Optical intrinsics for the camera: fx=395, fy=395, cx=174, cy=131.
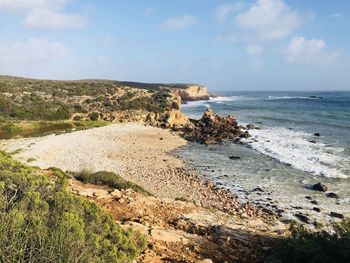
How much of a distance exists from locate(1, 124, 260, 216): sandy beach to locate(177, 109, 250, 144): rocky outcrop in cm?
236

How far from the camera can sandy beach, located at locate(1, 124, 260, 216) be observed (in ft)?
70.3

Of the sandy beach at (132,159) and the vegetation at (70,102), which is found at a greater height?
the vegetation at (70,102)

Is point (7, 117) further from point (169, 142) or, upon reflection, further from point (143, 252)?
point (143, 252)

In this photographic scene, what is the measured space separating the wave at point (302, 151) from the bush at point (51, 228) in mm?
21599

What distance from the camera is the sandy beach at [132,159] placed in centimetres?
2144

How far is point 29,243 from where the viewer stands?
5.67 m

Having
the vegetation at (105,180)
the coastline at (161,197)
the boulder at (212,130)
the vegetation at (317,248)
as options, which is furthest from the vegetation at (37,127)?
the vegetation at (317,248)

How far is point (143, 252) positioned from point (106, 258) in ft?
9.05

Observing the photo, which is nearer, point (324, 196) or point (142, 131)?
point (324, 196)

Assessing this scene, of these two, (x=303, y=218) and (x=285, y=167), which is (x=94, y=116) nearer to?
(x=285, y=167)

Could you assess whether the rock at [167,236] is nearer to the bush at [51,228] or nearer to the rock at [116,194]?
the bush at [51,228]

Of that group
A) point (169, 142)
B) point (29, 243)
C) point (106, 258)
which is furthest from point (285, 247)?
point (169, 142)

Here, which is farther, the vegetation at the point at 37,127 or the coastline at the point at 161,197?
the vegetation at the point at 37,127

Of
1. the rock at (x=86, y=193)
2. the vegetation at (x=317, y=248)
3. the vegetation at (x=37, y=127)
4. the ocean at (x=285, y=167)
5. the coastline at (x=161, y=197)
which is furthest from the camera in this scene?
the vegetation at (x=37, y=127)
